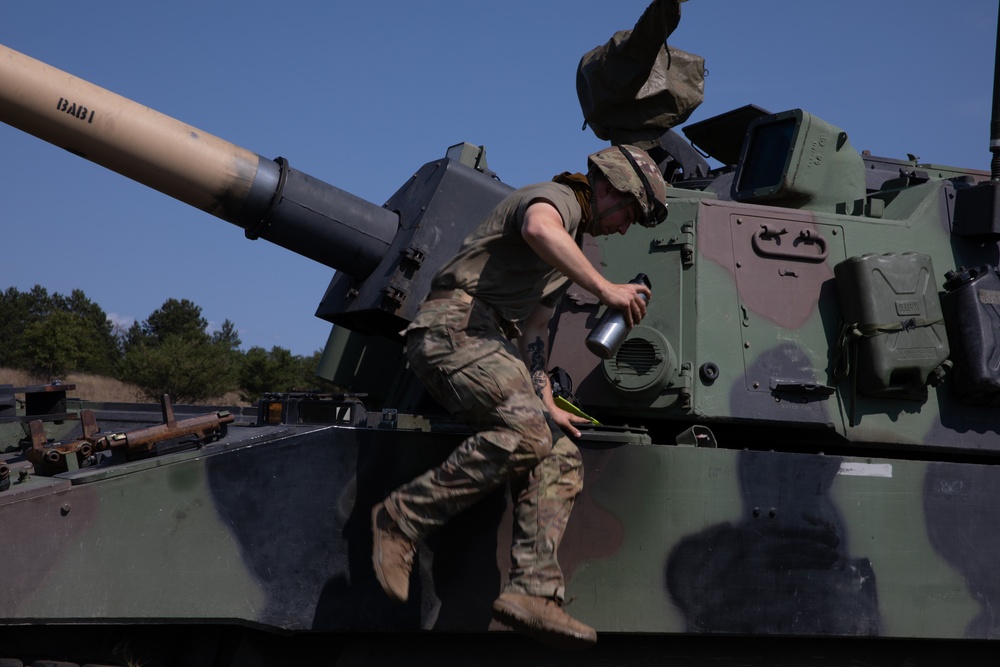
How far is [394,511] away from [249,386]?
75.0 ft

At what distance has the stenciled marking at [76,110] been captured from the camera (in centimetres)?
439

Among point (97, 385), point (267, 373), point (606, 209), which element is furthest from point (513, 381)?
point (267, 373)

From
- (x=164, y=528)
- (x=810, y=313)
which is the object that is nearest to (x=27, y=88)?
(x=164, y=528)

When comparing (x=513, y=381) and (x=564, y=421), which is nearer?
(x=513, y=381)

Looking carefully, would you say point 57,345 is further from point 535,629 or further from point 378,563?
point 535,629

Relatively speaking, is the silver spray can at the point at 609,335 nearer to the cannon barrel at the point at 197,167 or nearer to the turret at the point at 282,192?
the turret at the point at 282,192

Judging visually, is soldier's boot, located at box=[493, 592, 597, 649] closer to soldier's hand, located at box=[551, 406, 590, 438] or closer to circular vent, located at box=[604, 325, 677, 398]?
soldier's hand, located at box=[551, 406, 590, 438]

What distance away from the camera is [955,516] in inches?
182

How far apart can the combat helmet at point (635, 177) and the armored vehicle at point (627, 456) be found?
24.0 inches

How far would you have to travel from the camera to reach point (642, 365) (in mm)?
4617

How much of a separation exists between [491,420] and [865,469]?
5.83 feet

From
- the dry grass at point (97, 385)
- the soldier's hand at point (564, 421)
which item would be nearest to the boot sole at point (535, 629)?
the soldier's hand at point (564, 421)

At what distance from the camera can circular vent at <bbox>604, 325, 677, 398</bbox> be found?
458cm

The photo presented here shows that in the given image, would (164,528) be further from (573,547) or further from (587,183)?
(587,183)
